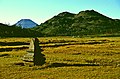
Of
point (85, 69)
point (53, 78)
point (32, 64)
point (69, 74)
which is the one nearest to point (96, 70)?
point (85, 69)

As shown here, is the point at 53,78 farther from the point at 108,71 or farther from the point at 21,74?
the point at 108,71

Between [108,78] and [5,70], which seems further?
[5,70]

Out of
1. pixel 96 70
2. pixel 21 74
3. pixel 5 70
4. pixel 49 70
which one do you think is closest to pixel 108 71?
pixel 96 70

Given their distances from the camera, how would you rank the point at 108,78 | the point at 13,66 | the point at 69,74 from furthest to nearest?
the point at 13,66 → the point at 69,74 → the point at 108,78

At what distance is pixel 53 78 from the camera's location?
3559 centimetres

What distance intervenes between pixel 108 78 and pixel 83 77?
304 cm

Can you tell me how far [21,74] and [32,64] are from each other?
815 cm

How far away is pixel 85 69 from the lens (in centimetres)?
4191

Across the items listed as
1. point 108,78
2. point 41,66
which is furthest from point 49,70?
point 108,78

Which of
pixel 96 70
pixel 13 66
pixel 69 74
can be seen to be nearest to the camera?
pixel 69 74

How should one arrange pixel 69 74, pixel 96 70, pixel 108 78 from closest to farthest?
pixel 108 78, pixel 69 74, pixel 96 70

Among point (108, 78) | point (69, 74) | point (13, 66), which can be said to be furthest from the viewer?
point (13, 66)

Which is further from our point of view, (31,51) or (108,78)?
(31,51)

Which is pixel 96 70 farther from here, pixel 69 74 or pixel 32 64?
pixel 32 64
